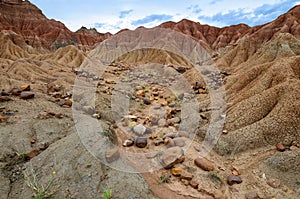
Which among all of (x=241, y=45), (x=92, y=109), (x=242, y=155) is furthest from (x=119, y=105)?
(x=241, y=45)

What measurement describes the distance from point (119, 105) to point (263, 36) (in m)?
32.7

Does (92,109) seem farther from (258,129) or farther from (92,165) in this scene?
(258,129)

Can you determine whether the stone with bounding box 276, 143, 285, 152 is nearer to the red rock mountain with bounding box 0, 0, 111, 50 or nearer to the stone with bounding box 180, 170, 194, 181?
the stone with bounding box 180, 170, 194, 181

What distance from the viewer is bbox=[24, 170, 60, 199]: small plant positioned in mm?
3395

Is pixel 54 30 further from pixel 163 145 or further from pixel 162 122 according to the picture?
pixel 163 145

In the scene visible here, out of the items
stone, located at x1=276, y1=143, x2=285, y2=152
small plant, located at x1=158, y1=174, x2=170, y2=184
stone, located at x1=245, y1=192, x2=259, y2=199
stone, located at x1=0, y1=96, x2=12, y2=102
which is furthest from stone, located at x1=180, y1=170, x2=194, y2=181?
stone, located at x1=0, y1=96, x2=12, y2=102

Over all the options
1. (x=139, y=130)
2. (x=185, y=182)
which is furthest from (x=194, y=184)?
(x=139, y=130)

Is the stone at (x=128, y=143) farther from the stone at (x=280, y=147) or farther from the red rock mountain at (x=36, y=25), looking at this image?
the red rock mountain at (x=36, y=25)

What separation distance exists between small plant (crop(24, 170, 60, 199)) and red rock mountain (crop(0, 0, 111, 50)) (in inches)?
2745

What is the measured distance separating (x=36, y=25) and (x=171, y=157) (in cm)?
8957

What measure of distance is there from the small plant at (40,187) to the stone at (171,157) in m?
2.11

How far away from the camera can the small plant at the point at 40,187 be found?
11.1 feet

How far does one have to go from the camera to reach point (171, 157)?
4762 mm

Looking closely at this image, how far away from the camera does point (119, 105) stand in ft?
29.1
